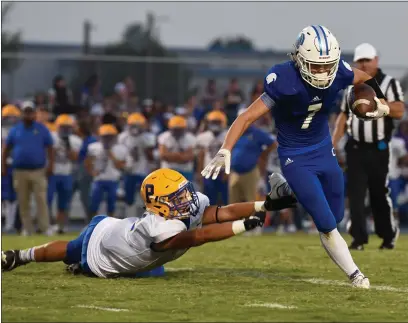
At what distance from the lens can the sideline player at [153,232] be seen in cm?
727

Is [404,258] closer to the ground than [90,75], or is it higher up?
closer to the ground

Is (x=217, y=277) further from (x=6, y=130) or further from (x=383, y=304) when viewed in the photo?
(x=6, y=130)

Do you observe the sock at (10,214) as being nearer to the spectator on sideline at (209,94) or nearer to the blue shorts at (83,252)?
the spectator on sideline at (209,94)

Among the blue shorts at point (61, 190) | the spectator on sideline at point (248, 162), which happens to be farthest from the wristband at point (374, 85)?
the blue shorts at point (61, 190)

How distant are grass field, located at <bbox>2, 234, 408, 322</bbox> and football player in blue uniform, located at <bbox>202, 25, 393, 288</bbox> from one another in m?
0.48

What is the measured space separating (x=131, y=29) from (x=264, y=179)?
17.7 ft

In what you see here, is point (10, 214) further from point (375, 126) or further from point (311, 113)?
point (311, 113)

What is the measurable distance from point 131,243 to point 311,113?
1.51 meters

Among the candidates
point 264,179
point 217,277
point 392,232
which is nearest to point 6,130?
point 264,179

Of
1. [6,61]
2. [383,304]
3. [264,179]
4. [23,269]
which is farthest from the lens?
[6,61]

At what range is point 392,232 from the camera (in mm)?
10992

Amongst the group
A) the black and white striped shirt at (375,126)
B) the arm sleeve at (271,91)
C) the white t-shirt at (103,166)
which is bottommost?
the white t-shirt at (103,166)

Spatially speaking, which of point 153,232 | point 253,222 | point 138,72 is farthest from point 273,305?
point 138,72

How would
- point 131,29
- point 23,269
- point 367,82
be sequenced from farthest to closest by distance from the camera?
point 131,29, point 23,269, point 367,82
